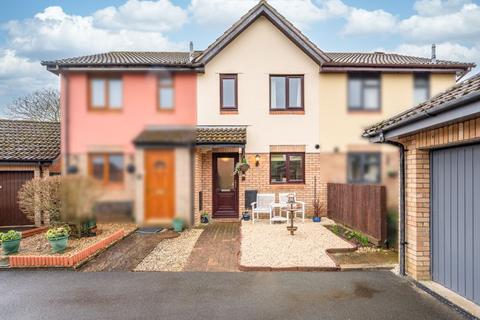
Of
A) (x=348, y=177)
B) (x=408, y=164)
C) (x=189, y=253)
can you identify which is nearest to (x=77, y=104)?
(x=408, y=164)

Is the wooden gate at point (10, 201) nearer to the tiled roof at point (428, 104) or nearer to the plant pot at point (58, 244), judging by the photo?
the plant pot at point (58, 244)

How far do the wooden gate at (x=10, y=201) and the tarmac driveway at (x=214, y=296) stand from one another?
14.8ft

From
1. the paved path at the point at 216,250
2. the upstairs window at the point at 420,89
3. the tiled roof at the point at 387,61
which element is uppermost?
the tiled roof at the point at 387,61

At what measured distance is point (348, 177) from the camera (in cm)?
657

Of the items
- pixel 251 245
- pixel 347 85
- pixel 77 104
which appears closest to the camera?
pixel 77 104

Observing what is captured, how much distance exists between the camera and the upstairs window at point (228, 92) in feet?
31.9

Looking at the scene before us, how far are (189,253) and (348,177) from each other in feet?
11.7

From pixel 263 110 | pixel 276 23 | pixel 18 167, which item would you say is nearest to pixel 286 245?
pixel 263 110

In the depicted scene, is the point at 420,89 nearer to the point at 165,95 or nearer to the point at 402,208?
the point at 402,208

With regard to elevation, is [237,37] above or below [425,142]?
above

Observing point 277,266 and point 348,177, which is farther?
point 348,177

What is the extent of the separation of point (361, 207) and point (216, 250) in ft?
11.0

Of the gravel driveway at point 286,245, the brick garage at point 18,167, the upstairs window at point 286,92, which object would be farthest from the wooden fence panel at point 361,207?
the brick garage at point 18,167

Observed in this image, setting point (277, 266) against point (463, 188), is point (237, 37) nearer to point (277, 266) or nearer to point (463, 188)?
point (277, 266)
